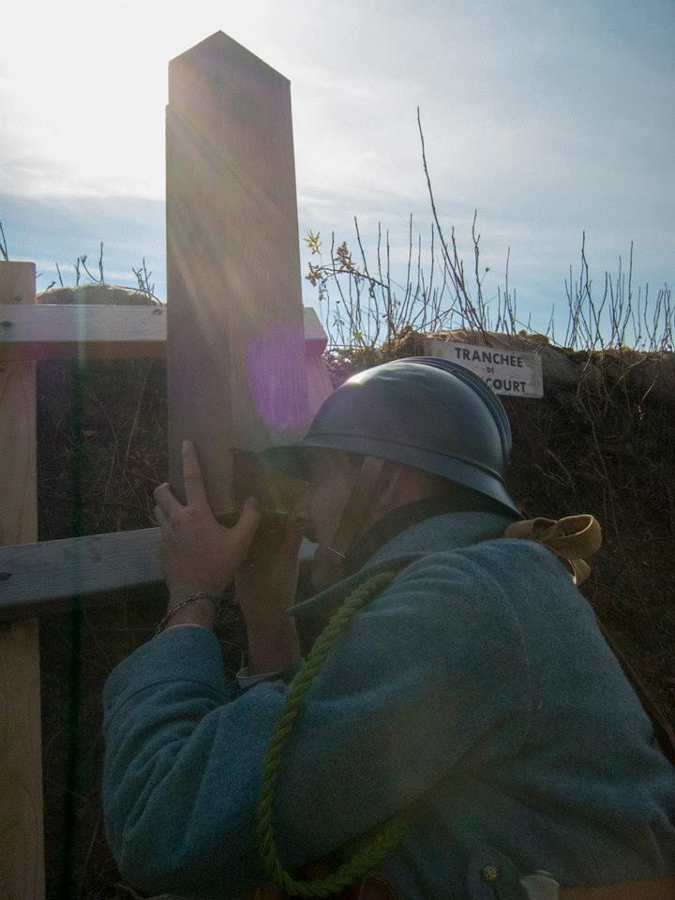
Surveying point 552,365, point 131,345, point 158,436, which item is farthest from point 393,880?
point 552,365

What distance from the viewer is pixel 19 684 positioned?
2.32 metres

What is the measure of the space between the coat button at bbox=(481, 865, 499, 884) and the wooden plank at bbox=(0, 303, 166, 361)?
1.95 m

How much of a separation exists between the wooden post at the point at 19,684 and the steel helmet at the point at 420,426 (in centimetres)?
100

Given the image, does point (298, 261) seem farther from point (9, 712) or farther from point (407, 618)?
point (9, 712)

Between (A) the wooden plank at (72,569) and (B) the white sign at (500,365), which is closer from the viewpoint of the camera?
(A) the wooden plank at (72,569)

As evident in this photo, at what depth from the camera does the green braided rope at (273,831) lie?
1225 mm

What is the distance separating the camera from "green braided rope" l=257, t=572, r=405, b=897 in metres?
1.22

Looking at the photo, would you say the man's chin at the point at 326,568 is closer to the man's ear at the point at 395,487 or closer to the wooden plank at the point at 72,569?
the man's ear at the point at 395,487

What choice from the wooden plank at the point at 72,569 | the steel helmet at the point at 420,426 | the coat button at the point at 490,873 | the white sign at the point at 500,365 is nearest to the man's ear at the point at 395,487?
the steel helmet at the point at 420,426

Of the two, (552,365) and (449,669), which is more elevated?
(552,365)

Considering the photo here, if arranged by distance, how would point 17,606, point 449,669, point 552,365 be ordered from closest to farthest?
point 449,669 → point 17,606 → point 552,365

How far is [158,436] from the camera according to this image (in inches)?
127

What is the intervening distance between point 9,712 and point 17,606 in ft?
1.01

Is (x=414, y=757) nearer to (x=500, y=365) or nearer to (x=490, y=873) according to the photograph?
(x=490, y=873)
